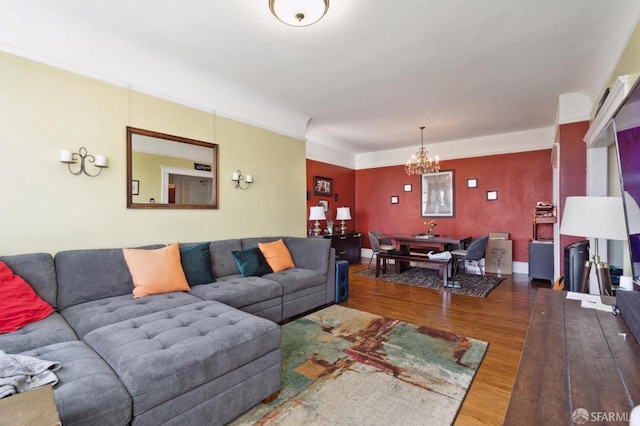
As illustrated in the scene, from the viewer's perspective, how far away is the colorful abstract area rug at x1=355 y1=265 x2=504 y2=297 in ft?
14.8

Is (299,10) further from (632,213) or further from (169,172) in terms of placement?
(632,213)

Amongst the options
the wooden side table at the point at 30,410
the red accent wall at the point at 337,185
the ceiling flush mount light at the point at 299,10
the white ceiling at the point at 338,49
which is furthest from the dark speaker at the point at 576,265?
the red accent wall at the point at 337,185

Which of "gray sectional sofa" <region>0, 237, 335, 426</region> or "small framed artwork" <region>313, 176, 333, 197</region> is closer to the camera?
"gray sectional sofa" <region>0, 237, 335, 426</region>

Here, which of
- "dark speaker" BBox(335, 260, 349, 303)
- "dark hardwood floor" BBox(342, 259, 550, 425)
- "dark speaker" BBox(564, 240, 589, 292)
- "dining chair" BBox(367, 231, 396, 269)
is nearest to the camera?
"dark hardwood floor" BBox(342, 259, 550, 425)

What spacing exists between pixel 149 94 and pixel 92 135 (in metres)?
0.71

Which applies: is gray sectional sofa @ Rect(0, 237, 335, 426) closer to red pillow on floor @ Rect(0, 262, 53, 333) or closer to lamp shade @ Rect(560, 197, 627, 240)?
red pillow on floor @ Rect(0, 262, 53, 333)

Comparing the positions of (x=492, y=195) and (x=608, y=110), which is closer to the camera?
(x=608, y=110)

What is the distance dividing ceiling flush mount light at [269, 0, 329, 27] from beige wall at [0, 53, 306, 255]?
172 centimetres

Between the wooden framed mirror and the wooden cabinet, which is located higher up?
the wooden framed mirror

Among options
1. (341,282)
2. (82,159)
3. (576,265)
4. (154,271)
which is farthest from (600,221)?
(82,159)

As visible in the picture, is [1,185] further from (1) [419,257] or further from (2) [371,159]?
(2) [371,159]

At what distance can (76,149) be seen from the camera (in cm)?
260

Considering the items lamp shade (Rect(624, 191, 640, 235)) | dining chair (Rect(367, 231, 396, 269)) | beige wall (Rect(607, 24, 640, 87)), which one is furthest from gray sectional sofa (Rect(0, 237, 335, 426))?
beige wall (Rect(607, 24, 640, 87))

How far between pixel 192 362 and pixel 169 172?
7.65 feet
